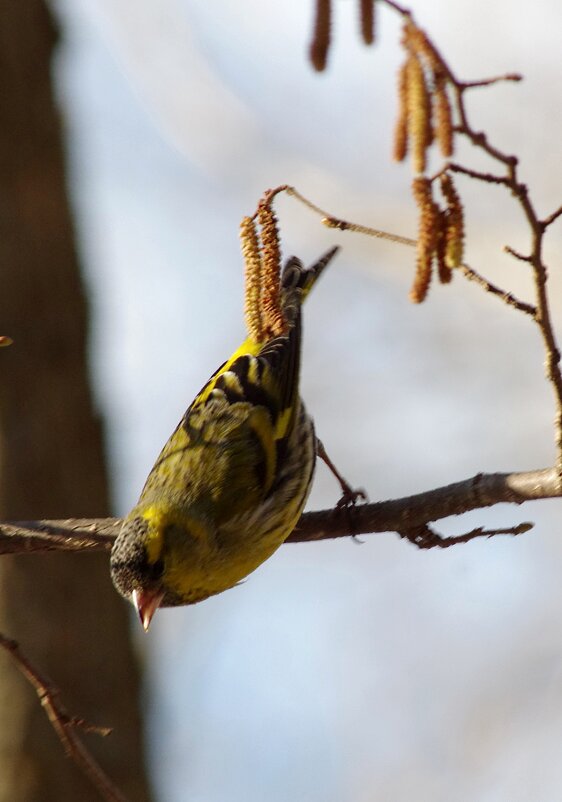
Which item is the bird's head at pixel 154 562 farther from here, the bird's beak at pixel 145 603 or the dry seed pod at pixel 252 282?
the dry seed pod at pixel 252 282

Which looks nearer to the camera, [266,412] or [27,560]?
[266,412]

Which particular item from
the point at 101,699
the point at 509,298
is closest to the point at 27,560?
the point at 101,699

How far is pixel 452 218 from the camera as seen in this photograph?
106 inches

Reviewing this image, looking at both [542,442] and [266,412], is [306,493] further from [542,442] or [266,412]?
[542,442]

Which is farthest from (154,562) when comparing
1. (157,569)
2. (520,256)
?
(520,256)

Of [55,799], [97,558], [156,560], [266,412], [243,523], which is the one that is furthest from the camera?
[97,558]

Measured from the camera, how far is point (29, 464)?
633 centimetres

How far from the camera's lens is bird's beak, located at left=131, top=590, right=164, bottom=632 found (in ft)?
13.5

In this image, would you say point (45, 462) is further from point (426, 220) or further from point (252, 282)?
point (426, 220)

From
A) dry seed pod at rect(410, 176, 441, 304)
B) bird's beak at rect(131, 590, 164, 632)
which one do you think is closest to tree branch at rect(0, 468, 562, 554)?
bird's beak at rect(131, 590, 164, 632)

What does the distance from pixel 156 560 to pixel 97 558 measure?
2.46 m

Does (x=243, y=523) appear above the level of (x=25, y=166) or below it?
below

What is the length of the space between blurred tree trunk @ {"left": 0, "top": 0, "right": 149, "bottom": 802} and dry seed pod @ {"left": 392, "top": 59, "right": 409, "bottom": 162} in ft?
13.6

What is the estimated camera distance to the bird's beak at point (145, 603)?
4.12 metres
